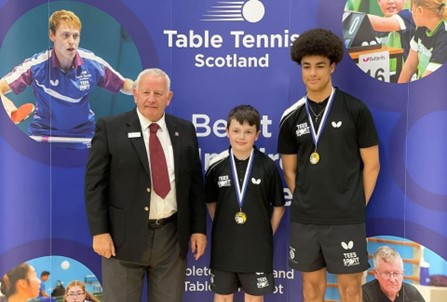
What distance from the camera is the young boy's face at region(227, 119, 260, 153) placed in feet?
9.98

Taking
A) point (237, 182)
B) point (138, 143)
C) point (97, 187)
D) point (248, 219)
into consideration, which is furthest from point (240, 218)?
point (97, 187)

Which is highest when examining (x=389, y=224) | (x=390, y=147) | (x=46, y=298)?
(x=390, y=147)

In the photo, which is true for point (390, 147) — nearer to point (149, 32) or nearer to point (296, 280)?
point (296, 280)

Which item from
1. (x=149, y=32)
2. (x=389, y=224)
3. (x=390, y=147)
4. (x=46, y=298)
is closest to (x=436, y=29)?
(x=390, y=147)

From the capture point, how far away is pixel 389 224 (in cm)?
349

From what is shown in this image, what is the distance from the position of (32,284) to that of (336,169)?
97.2 inches

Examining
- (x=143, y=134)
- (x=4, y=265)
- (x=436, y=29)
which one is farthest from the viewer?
(x=4, y=265)

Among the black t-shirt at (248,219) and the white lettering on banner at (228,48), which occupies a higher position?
the white lettering on banner at (228,48)

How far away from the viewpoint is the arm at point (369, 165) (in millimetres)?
3020

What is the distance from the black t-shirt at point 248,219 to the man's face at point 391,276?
3.25 ft

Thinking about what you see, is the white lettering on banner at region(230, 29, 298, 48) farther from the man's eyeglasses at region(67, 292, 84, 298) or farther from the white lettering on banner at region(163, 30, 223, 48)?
the man's eyeglasses at region(67, 292, 84, 298)

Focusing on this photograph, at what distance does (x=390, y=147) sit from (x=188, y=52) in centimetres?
167

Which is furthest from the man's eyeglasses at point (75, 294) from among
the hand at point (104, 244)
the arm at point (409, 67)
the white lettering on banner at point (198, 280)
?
the arm at point (409, 67)

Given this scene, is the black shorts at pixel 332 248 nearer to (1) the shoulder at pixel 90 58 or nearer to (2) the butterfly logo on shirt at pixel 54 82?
(1) the shoulder at pixel 90 58
